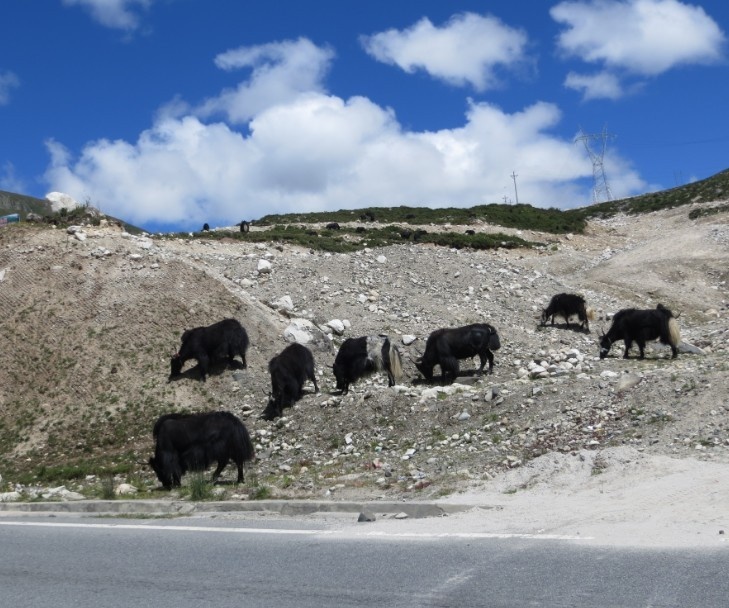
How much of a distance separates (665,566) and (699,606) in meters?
0.86

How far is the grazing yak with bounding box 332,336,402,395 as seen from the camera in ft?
56.6

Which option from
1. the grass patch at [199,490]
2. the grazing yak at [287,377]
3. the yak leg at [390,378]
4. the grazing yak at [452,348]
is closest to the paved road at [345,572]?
the grass patch at [199,490]

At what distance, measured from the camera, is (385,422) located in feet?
45.8

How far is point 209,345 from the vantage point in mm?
17750

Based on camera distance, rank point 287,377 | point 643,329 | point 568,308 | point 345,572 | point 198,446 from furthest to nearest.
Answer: point 568,308, point 643,329, point 287,377, point 198,446, point 345,572

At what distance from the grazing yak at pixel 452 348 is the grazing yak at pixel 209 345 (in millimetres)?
3979

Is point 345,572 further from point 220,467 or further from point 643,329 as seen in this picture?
point 643,329

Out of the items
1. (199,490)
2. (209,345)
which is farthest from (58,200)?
(199,490)

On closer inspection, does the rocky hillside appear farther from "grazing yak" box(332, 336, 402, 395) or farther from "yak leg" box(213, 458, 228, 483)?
"yak leg" box(213, 458, 228, 483)

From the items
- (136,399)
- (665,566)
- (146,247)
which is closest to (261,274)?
(146,247)

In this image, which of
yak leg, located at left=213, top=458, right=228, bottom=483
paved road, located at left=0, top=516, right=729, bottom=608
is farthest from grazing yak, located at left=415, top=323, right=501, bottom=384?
paved road, located at left=0, top=516, right=729, bottom=608

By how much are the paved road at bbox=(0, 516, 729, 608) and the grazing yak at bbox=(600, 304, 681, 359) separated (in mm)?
12562

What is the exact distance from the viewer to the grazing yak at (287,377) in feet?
52.9

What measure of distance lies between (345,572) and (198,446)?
6.99 metres
